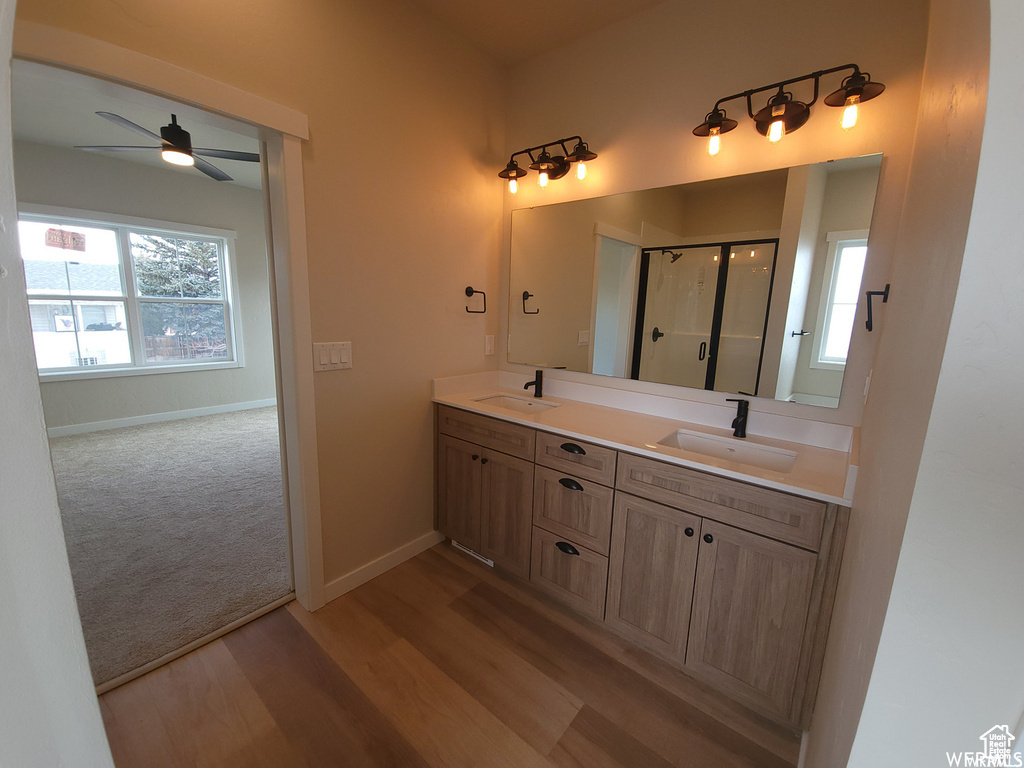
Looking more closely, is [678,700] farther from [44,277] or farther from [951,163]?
[44,277]

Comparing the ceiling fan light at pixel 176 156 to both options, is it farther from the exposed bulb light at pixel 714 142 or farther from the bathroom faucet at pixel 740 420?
the bathroom faucet at pixel 740 420

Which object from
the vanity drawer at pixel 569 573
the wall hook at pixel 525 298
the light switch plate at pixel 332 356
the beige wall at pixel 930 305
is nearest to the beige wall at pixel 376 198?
the light switch plate at pixel 332 356

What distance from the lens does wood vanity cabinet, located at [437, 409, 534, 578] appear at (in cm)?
198

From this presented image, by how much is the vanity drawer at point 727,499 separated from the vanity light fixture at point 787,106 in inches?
54.0

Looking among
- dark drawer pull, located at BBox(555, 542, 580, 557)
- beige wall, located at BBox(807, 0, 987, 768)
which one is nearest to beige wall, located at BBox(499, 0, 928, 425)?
dark drawer pull, located at BBox(555, 542, 580, 557)

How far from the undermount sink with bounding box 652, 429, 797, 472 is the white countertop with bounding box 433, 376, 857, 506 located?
3cm

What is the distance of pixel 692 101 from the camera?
181 cm

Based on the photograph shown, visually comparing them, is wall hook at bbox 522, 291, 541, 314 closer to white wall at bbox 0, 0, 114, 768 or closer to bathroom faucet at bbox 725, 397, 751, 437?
bathroom faucet at bbox 725, 397, 751, 437

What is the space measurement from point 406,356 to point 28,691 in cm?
185

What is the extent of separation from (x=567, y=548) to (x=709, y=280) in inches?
56.4

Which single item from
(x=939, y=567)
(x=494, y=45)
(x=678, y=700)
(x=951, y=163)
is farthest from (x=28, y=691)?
(x=494, y=45)

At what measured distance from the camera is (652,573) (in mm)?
1593

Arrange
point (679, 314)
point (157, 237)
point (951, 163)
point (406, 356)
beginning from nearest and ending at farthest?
point (951, 163)
point (679, 314)
point (406, 356)
point (157, 237)

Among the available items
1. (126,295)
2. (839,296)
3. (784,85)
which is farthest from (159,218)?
(839,296)
